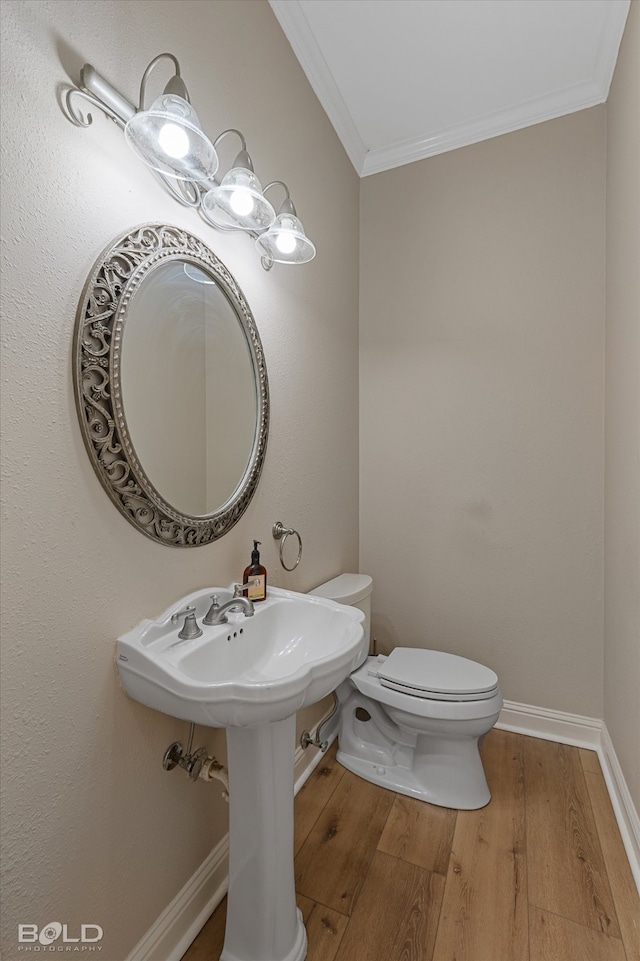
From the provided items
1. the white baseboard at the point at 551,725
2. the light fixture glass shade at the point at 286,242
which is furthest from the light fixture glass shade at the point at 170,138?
the white baseboard at the point at 551,725

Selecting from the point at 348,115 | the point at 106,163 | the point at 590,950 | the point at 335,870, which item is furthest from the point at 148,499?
the point at 348,115

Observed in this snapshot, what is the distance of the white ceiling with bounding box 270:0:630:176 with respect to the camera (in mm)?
1570

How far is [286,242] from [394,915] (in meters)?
1.91

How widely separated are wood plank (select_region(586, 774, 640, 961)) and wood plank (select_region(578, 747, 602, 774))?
5cm

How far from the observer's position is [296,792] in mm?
1591

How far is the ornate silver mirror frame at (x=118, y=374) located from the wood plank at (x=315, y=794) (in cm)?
107

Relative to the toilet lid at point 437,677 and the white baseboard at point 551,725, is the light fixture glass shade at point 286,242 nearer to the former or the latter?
the toilet lid at point 437,677

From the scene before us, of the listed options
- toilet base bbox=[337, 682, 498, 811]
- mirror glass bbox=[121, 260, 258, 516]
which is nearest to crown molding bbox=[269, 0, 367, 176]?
mirror glass bbox=[121, 260, 258, 516]

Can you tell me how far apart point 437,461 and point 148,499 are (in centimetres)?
147

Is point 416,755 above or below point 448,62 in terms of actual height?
below

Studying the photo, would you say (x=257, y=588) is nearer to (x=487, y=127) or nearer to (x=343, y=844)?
(x=343, y=844)

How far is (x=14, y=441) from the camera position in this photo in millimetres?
755

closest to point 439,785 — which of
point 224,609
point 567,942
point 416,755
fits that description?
point 416,755

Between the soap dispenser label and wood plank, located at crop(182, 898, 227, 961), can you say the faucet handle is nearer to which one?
the soap dispenser label
